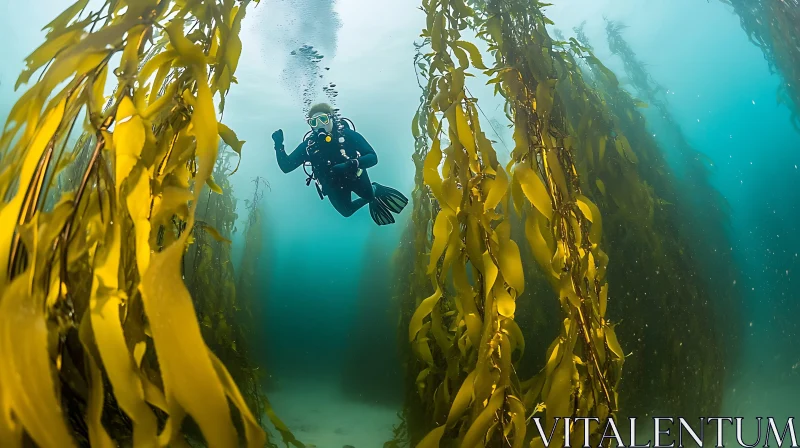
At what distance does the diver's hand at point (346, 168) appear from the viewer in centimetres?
191

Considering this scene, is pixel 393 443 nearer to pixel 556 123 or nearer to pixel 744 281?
pixel 556 123

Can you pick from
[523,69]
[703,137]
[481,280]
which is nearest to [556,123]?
[523,69]

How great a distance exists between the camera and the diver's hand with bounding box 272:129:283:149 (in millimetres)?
1850

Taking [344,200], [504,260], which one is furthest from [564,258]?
[344,200]

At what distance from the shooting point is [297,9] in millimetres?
1934

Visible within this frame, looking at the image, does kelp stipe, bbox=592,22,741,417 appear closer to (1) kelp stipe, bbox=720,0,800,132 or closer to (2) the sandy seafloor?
(1) kelp stipe, bbox=720,0,800,132

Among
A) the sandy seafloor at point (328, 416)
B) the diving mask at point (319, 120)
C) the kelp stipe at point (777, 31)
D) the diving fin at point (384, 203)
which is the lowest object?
the sandy seafloor at point (328, 416)

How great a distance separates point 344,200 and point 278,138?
425 millimetres

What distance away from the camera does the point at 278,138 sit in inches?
73.5

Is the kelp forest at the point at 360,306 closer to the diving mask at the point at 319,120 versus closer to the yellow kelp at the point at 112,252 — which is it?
the yellow kelp at the point at 112,252

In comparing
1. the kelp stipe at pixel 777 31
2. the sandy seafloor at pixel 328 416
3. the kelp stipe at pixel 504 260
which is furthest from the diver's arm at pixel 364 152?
the kelp stipe at pixel 777 31

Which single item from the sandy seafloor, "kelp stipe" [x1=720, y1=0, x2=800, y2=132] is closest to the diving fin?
the sandy seafloor

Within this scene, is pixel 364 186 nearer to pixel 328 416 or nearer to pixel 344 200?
pixel 344 200

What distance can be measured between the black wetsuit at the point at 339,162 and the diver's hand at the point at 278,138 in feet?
0.07
